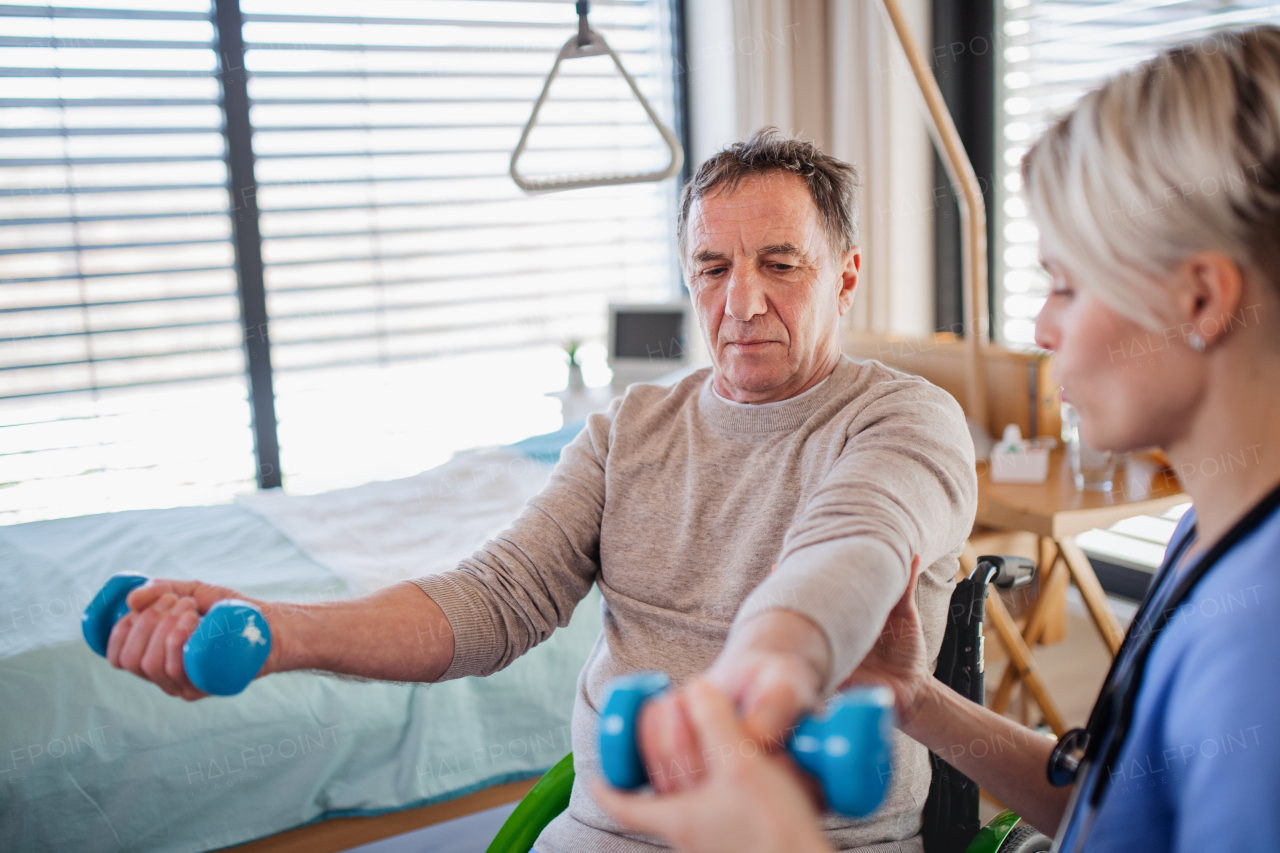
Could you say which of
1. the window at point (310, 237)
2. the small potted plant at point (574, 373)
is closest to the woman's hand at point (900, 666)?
the small potted plant at point (574, 373)

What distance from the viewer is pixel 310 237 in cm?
350

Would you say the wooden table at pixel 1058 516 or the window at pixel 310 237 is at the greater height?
the window at pixel 310 237

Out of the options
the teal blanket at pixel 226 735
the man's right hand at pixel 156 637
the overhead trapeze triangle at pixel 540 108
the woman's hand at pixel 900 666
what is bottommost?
the teal blanket at pixel 226 735

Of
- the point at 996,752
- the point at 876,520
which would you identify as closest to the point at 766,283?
the point at 876,520

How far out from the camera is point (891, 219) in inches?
137

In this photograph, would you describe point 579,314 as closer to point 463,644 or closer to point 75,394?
point 75,394

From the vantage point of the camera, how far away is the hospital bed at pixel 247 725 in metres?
1.53

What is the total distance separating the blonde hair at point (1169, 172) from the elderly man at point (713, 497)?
0.34 meters

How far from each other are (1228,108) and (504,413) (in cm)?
345

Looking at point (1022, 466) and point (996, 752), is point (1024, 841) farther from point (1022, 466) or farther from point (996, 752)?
point (1022, 466)

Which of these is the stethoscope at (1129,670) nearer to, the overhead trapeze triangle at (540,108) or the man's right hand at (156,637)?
the man's right hand at (156,637)

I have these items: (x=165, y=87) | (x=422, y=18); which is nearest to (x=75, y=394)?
(x=165, y=87)

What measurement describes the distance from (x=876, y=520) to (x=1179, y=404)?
291mm

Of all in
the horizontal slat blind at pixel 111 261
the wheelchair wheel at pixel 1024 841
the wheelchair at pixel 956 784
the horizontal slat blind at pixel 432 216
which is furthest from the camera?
the horizontal slat blind at pixel 432 216
